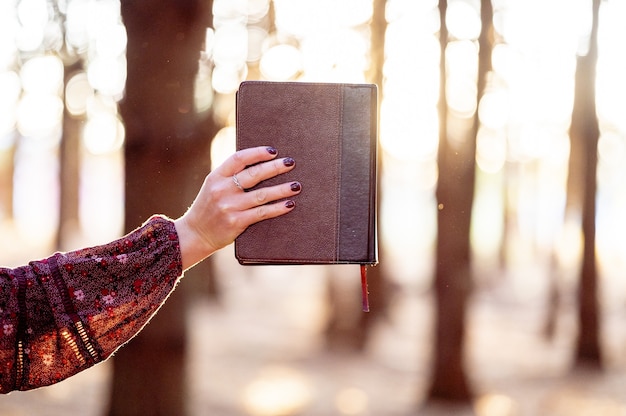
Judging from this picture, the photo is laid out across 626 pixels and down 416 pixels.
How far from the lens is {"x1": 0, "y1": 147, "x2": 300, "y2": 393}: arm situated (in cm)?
157

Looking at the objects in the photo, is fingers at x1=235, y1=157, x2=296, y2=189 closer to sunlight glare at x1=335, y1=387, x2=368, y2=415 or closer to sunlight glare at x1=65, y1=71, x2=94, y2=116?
sunlight glare at x1=65, y1=71, x2=94, y2=116

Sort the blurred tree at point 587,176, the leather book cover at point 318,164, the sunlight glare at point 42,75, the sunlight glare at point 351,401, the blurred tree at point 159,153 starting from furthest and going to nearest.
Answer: the blurred tree at point 587,176 → the sunlight glare at point 42,75 → the sunlight glare at point 351,401 → the blurred tree at point 159,153 → the leather book cover at point 318,164

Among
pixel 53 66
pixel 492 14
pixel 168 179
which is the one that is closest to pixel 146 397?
pixel 168 179

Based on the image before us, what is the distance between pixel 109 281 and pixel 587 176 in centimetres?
765

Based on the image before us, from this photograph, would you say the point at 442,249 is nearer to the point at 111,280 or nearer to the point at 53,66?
the point at 53,66

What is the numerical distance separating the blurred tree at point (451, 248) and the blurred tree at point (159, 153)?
282 cm

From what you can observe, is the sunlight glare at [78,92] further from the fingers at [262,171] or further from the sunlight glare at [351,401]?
the fingers at [262,171]

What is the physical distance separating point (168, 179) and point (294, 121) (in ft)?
8.81

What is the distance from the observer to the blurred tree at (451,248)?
6.36 m

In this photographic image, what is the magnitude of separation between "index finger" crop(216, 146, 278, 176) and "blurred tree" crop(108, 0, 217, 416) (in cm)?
270

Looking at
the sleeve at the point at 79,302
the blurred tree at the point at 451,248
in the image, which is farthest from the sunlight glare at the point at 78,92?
the sleeve at the point at 79,302

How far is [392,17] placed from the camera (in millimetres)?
7633

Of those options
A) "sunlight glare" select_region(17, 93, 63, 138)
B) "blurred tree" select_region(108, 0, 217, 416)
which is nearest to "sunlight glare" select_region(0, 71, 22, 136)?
"sunlight glare" select_region(17, 93, 63, 138)

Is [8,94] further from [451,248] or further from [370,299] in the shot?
[451,248]
